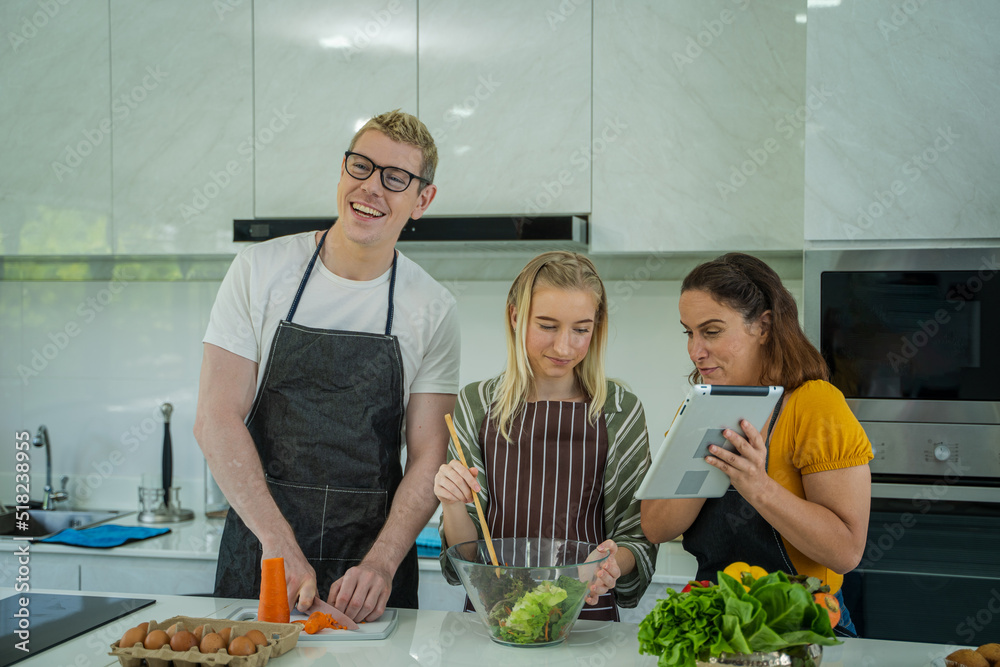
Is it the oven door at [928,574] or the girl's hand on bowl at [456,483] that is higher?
the girl's hand on bowl at [456,483]

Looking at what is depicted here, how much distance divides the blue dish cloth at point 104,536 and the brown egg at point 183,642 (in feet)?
4.65

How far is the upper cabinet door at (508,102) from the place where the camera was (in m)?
2.23

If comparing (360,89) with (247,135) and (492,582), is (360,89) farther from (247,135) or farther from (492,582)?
(492,582)

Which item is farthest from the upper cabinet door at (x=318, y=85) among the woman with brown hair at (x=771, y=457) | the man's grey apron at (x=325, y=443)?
the woman with brown hair at (x=771, y=457)

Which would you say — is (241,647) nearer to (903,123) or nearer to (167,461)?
(903,123)

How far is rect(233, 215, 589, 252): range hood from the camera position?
2.13 metres

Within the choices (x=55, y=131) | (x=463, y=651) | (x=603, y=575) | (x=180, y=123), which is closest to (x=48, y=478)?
(x=55, y=131)

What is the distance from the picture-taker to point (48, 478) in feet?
9.05

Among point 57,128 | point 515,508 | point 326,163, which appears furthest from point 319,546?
point 57,128

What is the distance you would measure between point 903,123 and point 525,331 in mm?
1078

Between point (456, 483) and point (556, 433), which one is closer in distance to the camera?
point (456, 483)

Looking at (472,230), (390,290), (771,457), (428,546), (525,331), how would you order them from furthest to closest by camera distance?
(428,546) < (472,230) < (390,290) < (525,331) < (771,457)

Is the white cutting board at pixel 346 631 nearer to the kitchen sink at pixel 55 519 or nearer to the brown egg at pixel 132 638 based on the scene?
the brown egg at pixel 132 638

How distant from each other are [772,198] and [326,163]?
121 centimetres
